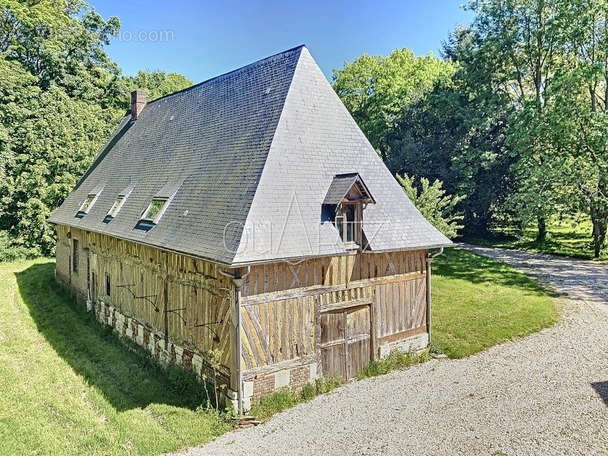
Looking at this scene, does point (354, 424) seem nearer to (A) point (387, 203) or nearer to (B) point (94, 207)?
(A) point (387, 203)

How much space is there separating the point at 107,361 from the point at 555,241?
92.1ft

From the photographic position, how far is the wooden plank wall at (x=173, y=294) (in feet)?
30.8

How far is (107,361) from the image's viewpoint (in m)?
11.9

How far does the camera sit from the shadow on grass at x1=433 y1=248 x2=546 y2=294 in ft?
63.6

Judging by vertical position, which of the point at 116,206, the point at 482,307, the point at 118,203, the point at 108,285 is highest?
the point at 118,203

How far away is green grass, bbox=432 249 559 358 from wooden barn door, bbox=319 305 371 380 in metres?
2.76

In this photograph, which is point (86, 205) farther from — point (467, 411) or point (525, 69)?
point (525, 69)

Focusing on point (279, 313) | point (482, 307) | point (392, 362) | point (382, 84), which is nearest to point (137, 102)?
point (279, 313)

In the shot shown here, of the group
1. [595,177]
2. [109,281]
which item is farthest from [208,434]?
[595,177]

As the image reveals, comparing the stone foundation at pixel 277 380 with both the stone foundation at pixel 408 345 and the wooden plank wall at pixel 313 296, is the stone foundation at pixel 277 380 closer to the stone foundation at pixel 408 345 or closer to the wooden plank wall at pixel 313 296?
the wooden plank wall at pixel 313 296

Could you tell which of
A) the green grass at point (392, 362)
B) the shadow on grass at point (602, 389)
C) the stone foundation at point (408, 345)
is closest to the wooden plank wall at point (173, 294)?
the green grass at point (392, 362)

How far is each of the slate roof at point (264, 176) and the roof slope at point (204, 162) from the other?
0.13 feet

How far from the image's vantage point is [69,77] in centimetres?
2969

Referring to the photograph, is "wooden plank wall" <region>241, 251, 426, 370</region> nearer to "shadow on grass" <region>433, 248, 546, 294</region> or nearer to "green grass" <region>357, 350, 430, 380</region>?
"green grass" <region>357, 350, 430, 380</region>
